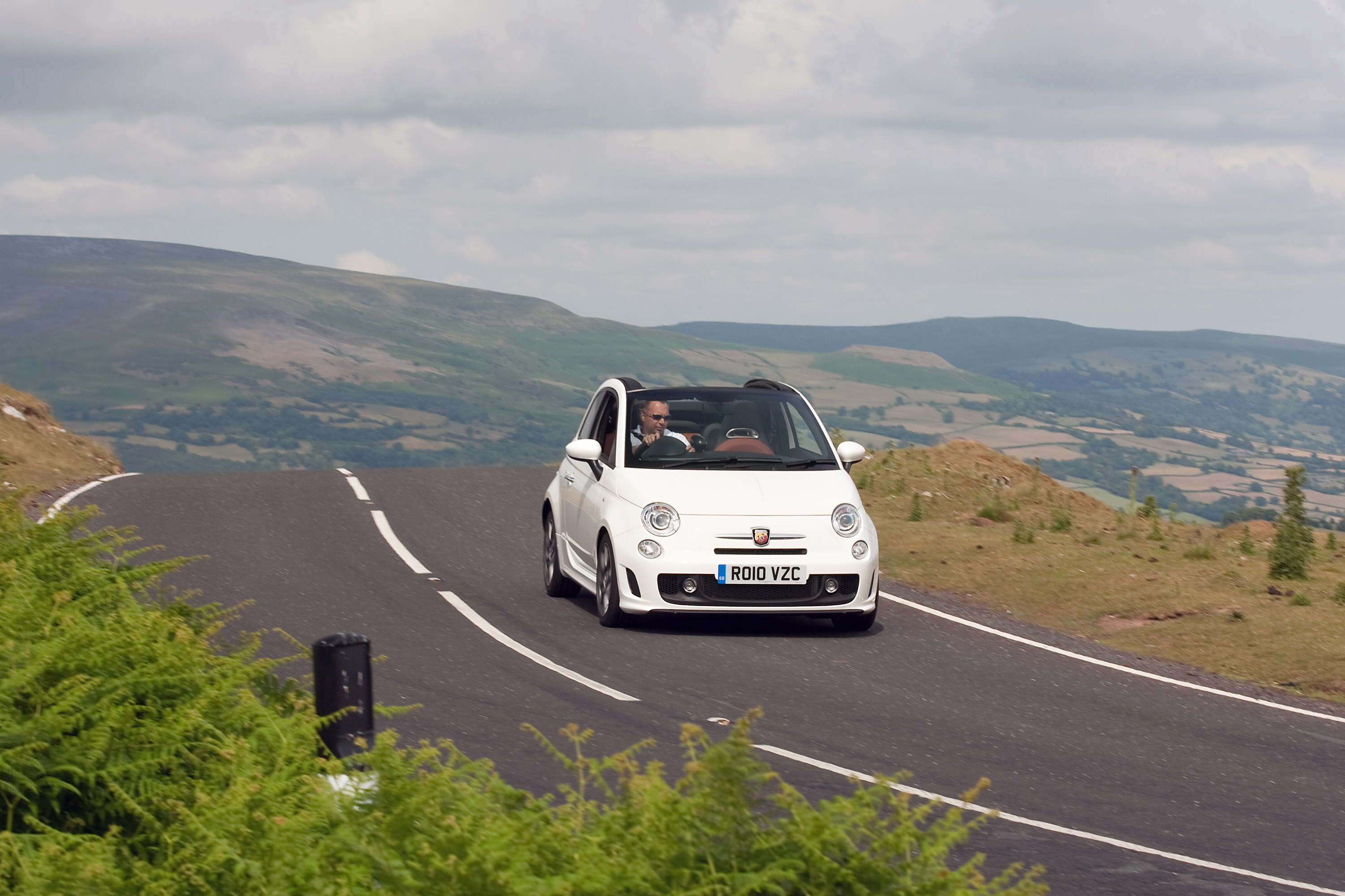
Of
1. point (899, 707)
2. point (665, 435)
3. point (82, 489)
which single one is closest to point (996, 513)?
point (665, 435)

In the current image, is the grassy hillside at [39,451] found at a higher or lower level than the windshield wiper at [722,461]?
lower

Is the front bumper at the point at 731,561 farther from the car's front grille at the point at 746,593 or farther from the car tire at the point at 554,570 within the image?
the car tire at the point at 554,570

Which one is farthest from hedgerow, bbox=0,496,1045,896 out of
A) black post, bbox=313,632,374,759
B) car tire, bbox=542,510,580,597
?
car tire, bbox=542,510,580,597

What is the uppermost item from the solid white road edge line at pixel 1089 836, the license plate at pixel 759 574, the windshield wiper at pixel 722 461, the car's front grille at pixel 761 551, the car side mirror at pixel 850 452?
the car side mirror at pixel 850 452

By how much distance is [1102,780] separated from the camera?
7.75 meters

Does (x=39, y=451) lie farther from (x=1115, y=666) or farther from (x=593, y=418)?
(x=1115, y=666)

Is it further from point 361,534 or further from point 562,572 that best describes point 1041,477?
point 562,572

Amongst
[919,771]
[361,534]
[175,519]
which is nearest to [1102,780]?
[919,771]

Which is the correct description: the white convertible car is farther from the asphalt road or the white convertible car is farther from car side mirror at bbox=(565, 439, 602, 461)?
the asphalt road

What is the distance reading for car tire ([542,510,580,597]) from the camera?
1362cm

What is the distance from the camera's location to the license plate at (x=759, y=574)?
11.4 metres

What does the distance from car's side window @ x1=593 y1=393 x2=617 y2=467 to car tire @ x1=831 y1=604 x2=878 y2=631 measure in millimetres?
2273

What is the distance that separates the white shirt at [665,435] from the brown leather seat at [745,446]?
275mm

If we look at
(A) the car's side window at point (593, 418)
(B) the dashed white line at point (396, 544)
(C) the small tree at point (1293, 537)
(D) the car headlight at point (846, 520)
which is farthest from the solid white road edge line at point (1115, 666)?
(B) the dashed white line at point (396, 544)
